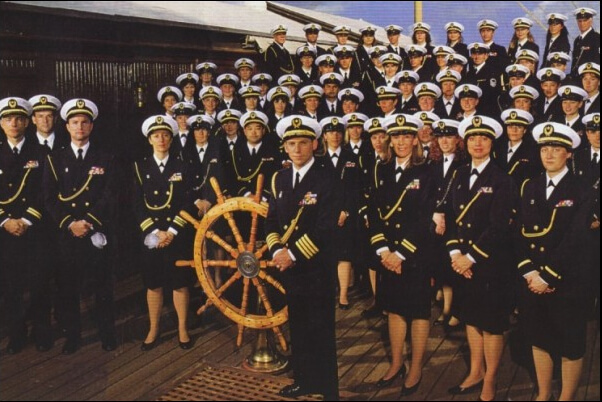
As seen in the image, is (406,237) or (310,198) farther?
(406,237)

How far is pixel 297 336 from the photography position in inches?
171

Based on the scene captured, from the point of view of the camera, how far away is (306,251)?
4172mm

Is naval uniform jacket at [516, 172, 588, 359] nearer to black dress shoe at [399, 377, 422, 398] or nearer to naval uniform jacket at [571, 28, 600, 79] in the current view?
black dress shoe at [399, 377, 422, 398]

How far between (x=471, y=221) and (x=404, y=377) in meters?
1.18

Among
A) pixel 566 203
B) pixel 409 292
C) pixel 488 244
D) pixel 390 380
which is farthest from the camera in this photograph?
pixel 390 380

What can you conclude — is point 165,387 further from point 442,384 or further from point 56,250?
point 442,384

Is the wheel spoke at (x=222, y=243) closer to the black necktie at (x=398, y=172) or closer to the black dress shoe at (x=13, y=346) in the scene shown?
the black necktie at (x=398, y=172)

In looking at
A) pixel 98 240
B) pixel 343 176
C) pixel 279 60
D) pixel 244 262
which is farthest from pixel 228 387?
pixel 279 60

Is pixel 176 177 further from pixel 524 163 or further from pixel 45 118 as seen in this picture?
pixel 524 163

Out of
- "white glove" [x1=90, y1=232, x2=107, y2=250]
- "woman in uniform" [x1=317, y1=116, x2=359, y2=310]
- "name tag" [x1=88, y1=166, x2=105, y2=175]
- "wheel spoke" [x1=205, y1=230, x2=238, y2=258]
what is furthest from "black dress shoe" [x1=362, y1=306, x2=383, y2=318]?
"name tag" [x1=88, y1=166, x2=105, y2=175]

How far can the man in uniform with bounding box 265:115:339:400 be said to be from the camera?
13.8 feet

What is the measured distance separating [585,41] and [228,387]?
5601 mm

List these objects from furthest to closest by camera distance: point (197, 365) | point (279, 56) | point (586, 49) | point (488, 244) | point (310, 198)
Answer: point (279, 56), point (586, 49), point (197, 365), point (310, 198), point (488, 244)

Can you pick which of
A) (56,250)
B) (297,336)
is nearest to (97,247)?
(56,250)
